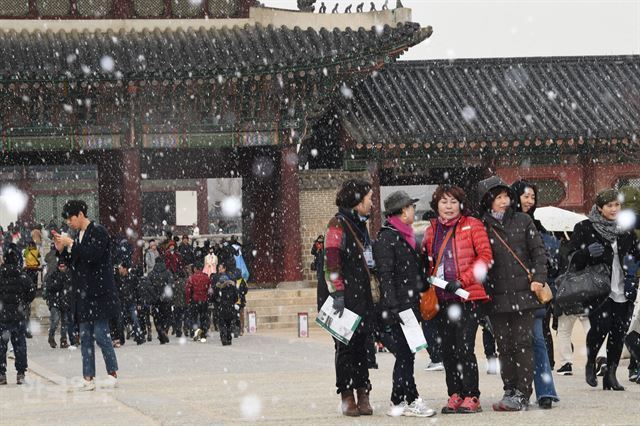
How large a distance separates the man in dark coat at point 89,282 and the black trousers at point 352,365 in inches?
128

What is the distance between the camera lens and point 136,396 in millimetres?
11070

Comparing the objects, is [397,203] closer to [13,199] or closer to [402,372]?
[402,372]

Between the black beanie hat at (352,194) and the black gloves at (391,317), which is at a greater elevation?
the black beanie hat at (352,194)

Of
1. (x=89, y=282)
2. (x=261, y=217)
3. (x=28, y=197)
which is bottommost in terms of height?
(x=89, y=282)

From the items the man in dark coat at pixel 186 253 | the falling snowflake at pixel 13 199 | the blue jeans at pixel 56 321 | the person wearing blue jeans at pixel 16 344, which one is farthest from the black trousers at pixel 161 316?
the falling snowflake at pixel 13 199

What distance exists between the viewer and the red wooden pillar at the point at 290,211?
1057 inches

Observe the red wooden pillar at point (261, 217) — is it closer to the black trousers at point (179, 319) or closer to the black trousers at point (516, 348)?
the black trousers at point (179, 319)

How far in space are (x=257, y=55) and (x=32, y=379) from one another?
539 inches

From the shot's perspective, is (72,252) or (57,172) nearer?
(72,252)

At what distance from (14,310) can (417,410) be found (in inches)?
234

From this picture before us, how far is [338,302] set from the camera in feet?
30.2

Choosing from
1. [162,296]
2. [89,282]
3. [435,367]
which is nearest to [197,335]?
[162,296]

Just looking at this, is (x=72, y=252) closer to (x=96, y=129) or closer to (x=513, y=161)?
(x=96, y=129)

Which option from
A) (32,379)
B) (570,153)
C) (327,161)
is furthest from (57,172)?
(32,379)
